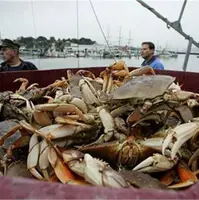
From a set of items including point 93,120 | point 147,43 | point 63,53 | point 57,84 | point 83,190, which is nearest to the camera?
point 83,190

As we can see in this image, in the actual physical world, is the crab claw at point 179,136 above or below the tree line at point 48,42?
above

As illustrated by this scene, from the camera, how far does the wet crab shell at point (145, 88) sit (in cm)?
146

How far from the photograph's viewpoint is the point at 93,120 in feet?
5.07

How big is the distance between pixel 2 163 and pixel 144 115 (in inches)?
25.8

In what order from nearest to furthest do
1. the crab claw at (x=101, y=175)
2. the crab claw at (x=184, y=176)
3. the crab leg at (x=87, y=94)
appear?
1. the crab claw at (x=101, y=175)
2. the crab claw at (x=184, y=176)
3. the crab leg at (x=87, y=94)

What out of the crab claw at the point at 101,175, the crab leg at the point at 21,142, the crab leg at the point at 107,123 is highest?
the crab leg at the point at 107,123

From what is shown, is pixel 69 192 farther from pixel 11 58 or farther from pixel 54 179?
pixel 11 58

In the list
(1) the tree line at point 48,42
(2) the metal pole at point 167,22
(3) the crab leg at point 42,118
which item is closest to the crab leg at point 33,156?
(3) the crab leg at point 42,118

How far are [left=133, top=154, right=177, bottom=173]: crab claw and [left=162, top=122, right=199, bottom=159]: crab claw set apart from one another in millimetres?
31

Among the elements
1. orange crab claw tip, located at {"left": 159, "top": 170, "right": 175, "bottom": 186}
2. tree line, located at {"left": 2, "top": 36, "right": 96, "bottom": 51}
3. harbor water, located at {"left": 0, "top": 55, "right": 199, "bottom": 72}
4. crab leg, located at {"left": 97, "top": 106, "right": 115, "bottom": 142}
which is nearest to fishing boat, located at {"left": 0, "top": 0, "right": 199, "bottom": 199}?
orange crab claw tip, located at {"left": 159, "top": 170, "right": 175, "bottom": 186}

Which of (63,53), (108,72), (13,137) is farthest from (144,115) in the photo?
(63,53)

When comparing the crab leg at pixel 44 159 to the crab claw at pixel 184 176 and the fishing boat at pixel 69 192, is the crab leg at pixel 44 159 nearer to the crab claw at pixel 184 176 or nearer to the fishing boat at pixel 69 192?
the crab claw at pixel 184 176

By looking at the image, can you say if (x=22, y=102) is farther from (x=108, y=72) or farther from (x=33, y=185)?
(x=33, y=185)

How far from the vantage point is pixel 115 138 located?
4.80ft
